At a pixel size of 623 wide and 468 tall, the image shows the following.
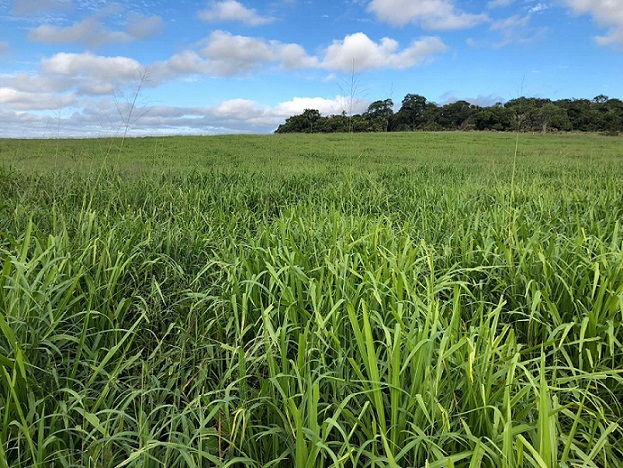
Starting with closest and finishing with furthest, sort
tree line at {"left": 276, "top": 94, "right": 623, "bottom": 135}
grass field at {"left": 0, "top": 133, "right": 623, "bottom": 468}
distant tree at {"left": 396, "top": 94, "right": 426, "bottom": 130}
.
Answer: grass field at {"left": 0, "top": 133, "right": 623, "bottom": 468}, tree line at {"left": 276, "top": 94, "right": 623, "bottom": 135}, distant tree at {"left": 396, "top": 94, "right": 426, "bottom": 130}

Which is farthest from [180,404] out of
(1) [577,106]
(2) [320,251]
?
(1) [577,106]

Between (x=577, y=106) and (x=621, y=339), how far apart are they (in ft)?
174

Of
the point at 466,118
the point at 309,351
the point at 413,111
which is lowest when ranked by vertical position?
the point at 309,351

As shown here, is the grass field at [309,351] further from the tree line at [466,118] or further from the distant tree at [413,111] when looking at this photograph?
the distant tree at [413,111]

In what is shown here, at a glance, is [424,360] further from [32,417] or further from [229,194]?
[229,194]

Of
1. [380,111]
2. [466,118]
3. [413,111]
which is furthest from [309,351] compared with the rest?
[413,111]

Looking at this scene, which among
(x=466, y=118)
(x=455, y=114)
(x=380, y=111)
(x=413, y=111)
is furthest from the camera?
(x=413, y=111)

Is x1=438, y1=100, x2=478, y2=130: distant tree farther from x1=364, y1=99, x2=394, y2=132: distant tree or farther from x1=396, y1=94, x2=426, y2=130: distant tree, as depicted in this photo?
x1=364, y1=99, x2=394, y2=132: distant tree

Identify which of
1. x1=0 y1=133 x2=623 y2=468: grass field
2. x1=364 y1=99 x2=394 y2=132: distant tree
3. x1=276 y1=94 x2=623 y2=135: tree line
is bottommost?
x1=0 y1=133 x2=623 y2=468: grass field

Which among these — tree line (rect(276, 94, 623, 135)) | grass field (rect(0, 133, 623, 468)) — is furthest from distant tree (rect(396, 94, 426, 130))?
grass field (rect(0, 133, 623, 468))

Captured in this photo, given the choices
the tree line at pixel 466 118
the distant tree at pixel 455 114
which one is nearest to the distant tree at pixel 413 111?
the tree line at pixel 466 118

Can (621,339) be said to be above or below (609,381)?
above

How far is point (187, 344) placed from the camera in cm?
219

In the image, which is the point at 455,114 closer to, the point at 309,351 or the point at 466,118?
the point at 466,118
